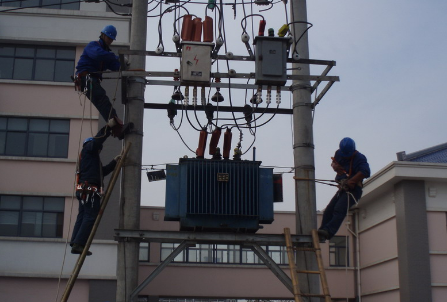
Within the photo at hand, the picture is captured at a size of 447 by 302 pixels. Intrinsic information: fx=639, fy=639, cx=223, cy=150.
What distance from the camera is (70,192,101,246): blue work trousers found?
9.97 m

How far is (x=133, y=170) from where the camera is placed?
10328 millimetres

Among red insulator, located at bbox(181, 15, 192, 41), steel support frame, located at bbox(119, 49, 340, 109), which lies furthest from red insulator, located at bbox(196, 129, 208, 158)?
red insulator, located at bbox(181, 15, 192, 41)

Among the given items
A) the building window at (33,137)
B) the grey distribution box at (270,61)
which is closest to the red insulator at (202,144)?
the grey distribution box at (270,61)

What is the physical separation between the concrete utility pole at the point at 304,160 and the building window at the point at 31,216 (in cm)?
1329

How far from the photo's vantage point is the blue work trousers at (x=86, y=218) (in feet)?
32.7

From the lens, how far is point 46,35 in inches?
911

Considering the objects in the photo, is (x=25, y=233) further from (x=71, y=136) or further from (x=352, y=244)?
(x=352, y=244)

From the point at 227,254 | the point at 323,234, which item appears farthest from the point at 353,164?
the point at 227,254

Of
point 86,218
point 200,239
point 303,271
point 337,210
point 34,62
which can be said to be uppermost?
point 34,62

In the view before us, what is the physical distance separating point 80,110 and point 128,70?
12.7 meters

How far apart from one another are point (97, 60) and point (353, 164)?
189 inches

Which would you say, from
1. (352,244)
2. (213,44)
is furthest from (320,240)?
(352,244)

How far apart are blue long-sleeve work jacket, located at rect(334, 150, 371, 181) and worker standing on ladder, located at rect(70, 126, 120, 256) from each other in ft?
12.9

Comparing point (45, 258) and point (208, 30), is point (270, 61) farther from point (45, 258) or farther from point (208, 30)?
point (45, 258)
